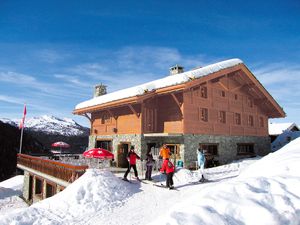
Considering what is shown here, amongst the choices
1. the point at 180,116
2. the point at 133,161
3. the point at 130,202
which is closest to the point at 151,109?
the point at 180,116

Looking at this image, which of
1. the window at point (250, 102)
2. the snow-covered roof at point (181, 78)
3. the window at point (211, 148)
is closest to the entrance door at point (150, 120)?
the snow-covered roof at point (181, 78)

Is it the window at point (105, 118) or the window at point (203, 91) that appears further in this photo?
the window at point (105, 118)

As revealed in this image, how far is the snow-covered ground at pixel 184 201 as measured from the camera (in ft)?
16.4

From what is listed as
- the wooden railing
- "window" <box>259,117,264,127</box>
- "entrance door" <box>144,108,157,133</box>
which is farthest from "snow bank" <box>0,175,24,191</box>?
"window" <box>259,117,264,127</box>

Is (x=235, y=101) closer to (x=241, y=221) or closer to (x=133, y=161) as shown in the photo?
(x=133, y=161)

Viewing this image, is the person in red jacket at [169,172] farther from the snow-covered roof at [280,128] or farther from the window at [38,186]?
the snow-covered roof at [280,128]

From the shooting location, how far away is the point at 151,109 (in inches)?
750

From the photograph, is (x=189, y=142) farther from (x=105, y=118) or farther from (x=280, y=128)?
(x=280, y=128)

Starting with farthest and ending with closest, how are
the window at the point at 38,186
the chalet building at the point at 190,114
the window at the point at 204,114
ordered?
the window at the point at 38,186
the window at the point at 204,114
the chalet building at the point at 190,114

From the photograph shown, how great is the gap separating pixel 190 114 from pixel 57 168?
30.0 ft

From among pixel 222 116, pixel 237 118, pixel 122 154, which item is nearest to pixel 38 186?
pixel 122 154

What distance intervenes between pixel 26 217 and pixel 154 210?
13.7ft

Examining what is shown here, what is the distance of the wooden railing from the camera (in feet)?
39.8

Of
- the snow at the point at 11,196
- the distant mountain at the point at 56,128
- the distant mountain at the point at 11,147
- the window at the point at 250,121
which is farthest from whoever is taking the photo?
the distant mountain at the point at 56,128
